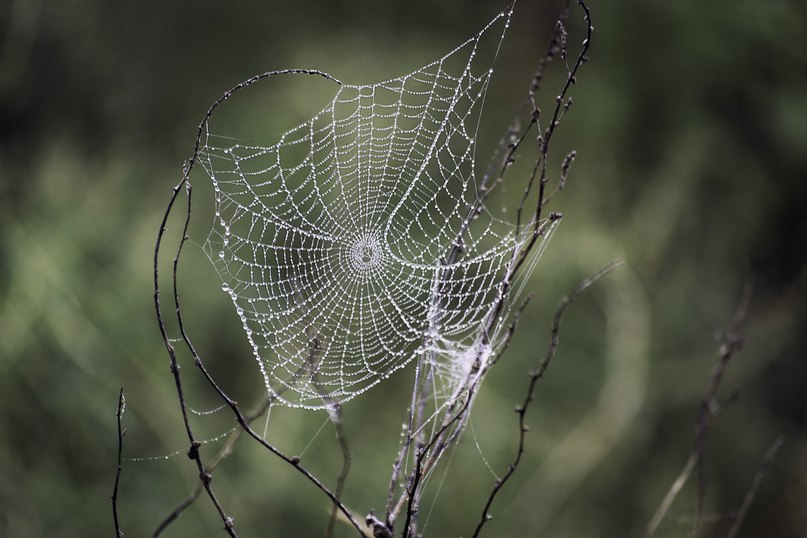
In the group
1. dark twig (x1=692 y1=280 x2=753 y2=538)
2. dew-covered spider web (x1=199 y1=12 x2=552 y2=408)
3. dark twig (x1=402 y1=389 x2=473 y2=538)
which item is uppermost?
dew-covered spider web (x1=199 y1=12 x2=552 y2=408)

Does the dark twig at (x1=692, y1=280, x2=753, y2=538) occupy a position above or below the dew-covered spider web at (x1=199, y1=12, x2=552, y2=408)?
below

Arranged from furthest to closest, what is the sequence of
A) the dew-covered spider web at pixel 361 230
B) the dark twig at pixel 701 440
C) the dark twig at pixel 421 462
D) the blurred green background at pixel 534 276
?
the blurred green background at pixel 534 276
the dew-covered spider web at pixel 361 230
the dark twig at pixel 701 440
the dark twig at pixel 421 462

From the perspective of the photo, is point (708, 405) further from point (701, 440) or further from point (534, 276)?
point (534, 276)

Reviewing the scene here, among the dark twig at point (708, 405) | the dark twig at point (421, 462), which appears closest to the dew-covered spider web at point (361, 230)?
the dark twig at point (708, 405)

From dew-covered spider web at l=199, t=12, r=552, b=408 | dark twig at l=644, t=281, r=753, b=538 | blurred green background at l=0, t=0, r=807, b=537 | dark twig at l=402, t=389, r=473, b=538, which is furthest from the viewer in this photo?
blurred green background at l=0, t=0, r=807, b=537

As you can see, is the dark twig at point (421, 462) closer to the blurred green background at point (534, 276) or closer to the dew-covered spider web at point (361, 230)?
the dew-covered spider web at point (361, 230)

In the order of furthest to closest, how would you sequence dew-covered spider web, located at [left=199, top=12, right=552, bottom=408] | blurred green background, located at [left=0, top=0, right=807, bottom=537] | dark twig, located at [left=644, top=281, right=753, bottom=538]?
1. blurred green background, located at [left=0, top=0, right=807, bottom=537]
2. dew-covered spider web, located at [left=199, top=12, right=552, bottom=408]
3. dark twig, located at [left=644, top=281, right=753, bottom=538]

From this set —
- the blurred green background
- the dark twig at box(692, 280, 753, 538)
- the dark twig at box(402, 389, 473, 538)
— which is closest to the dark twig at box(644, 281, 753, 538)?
the dark twig at box(692, 280, 753, 538)

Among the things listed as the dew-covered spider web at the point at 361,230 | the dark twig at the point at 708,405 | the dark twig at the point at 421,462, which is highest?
the dew-covered spider web at the point at 361,230

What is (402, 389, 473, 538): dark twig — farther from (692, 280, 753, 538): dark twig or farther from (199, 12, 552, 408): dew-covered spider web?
(199, 12, 552, 408): dew-covered spider web
